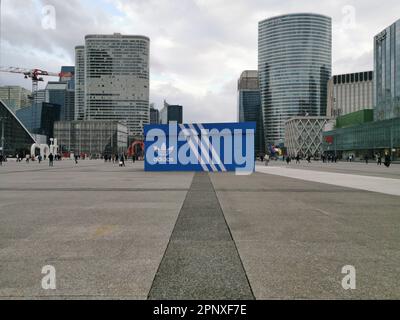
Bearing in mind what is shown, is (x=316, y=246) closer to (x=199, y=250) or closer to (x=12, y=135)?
(x=199, y=250)

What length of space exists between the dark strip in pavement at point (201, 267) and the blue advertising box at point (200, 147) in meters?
25.2

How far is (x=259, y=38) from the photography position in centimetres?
18812

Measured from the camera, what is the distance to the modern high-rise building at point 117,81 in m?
175

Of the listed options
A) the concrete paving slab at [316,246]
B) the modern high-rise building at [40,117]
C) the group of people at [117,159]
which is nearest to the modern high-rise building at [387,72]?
the group of people at [117,159]

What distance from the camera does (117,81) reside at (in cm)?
17950

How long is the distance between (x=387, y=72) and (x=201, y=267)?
125974 millimetres

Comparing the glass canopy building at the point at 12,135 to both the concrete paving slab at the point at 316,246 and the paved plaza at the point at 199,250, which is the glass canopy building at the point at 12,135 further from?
the concrete paving slab at the point at 316,246

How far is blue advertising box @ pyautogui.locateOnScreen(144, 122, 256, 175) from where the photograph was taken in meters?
32.6

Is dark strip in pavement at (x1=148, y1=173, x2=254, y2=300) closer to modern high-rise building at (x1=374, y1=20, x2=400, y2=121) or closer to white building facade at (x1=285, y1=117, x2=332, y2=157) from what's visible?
modern high-rise building at (x1=374, y1=20, x2=400, y2=121)

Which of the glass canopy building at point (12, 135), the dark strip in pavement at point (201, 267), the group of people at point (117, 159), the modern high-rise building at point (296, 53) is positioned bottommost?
the dark strip in pavement at point (201, 267)

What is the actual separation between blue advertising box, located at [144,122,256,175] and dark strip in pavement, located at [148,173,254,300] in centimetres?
2517

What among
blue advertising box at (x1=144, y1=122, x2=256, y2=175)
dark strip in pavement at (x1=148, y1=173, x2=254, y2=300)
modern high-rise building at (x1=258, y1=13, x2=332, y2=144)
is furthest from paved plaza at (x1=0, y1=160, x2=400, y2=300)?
modern high-rise building at (x1=258, y1=13, x2=332, y2=144)
